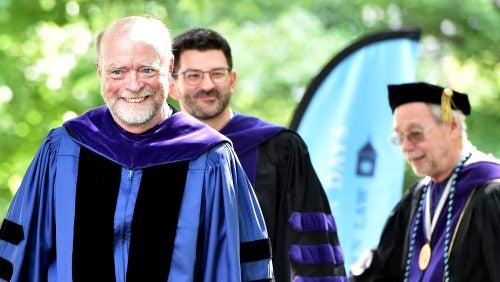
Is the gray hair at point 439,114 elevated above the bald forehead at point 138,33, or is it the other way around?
the bald forehead at point 138,33

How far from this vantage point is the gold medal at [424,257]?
6477 millimetres

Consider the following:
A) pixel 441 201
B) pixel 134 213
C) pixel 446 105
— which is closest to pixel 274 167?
pixel 441 201

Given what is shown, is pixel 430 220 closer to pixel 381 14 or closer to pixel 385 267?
pixel 385 267

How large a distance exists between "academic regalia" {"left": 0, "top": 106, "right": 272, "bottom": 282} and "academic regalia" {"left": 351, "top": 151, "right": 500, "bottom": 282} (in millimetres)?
1787

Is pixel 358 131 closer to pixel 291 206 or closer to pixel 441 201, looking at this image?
pixel 441 201

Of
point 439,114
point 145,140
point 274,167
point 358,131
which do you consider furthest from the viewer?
point 358,131

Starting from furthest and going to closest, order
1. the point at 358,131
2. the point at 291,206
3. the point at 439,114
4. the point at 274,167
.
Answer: the point at 358,131
the point at 439,114
the point at 274,167
the point at 291,206

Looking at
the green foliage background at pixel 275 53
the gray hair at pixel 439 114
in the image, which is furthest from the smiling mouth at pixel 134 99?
the green foliage background at pixel 275 53

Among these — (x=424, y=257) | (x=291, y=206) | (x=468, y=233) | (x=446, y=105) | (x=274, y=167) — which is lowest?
(x=424, y=257)

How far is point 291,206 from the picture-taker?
6129mm

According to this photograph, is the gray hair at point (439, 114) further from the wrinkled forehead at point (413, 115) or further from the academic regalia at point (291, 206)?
the academic regalia at point (291, 206)

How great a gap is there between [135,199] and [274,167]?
160 centimetres

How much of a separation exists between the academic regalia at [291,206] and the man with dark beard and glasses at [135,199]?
4.03 ft

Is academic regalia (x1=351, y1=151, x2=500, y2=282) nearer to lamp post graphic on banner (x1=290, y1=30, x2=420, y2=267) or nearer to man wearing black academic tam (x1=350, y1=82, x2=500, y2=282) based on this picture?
man wearing black academic tam (x1=350, y1=82, x2=500, y2=282)
